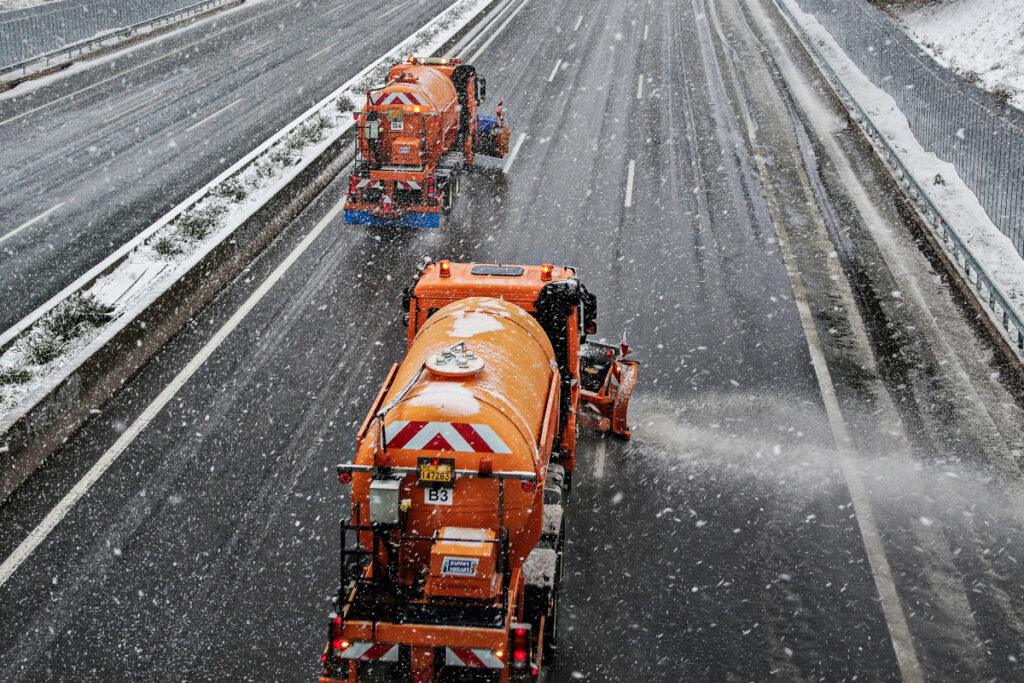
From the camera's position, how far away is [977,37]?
34594 millimetres

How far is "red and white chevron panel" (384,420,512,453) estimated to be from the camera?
622 centimetres

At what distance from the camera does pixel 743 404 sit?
37.8 feet

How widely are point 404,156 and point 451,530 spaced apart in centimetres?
1203

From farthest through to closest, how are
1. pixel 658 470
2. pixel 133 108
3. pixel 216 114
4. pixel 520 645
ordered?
pixel 133 108, pixel 216 114, pixel 658 470, pixel 520 645

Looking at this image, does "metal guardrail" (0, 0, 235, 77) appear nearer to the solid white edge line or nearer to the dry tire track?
the solid white edge line

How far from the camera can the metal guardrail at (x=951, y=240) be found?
13.0 m

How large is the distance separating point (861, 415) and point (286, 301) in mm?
8497

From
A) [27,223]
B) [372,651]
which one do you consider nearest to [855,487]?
[372,651]

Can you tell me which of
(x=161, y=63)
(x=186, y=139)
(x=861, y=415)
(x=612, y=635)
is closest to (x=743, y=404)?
(x=861, y=415)

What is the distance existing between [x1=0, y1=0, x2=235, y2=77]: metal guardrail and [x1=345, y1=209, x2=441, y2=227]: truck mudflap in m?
20.0

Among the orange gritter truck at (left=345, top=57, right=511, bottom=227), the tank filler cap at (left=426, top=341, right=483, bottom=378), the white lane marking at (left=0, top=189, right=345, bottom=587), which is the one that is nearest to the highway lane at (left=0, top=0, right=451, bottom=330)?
the white lane marking at (left=0, top=189, right=345, bottom=587)

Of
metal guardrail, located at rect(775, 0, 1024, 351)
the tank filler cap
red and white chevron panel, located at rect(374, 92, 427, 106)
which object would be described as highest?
the tank filler cap

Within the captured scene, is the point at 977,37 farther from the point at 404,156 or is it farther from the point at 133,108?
the point at 133,108

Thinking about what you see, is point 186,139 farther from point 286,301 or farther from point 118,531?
point 118,531
